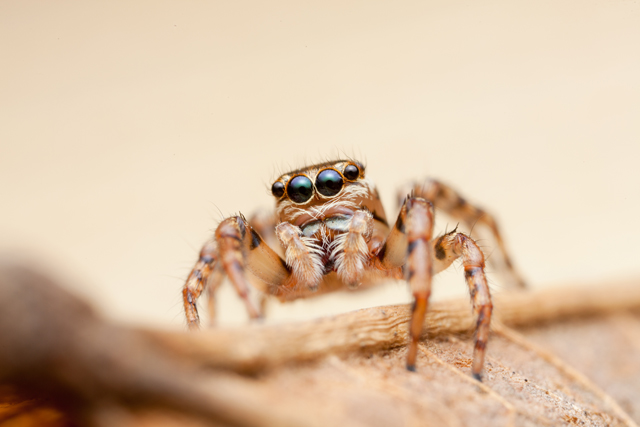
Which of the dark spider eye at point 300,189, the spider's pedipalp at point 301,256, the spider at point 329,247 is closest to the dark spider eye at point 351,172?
the spider at point 329,247

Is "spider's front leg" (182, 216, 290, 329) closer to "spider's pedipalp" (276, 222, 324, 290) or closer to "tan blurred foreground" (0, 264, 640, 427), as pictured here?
"spider's pedipalp" (276, 222, 324, 290)

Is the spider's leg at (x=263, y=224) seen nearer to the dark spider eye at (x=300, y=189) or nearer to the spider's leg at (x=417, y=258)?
the dark spider eye at (x=300, y=189)

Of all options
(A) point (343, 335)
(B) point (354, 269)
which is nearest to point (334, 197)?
(B) point (354, 269)

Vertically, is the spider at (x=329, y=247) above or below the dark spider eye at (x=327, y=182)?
below

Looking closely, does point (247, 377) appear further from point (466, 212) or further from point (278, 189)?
point (466, 212)

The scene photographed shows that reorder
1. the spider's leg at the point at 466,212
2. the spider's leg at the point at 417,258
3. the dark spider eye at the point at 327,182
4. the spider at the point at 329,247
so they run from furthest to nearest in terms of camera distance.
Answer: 1. the spider's leg at the point at 466,212
2. the dark spider eye at the point at 327,182
3. the spider at the point at 329,247
4. the spider's leg at the point at 417,258

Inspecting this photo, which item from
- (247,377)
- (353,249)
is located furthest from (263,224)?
(247,377)
